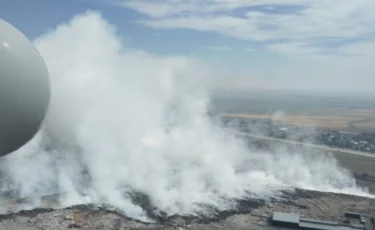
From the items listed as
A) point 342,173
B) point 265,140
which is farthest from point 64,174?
point 265,140

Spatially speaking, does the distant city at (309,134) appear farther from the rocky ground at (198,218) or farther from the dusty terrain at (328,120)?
the rocky ground at (198,218)

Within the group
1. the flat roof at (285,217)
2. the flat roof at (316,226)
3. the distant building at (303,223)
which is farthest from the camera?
the flat roof at (285,217)

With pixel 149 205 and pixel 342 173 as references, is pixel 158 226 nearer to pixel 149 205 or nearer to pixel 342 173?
pixel 149 205

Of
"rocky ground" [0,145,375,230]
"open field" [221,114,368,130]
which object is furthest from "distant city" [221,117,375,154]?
"rocky ground" [0,145,375,230]

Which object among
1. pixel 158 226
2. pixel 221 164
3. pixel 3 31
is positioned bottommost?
pixel 158 226

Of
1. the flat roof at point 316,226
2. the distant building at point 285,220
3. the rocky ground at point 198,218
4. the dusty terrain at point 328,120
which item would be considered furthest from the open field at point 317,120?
the flat roof at point 316,226

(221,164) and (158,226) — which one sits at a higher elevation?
(221,164)
